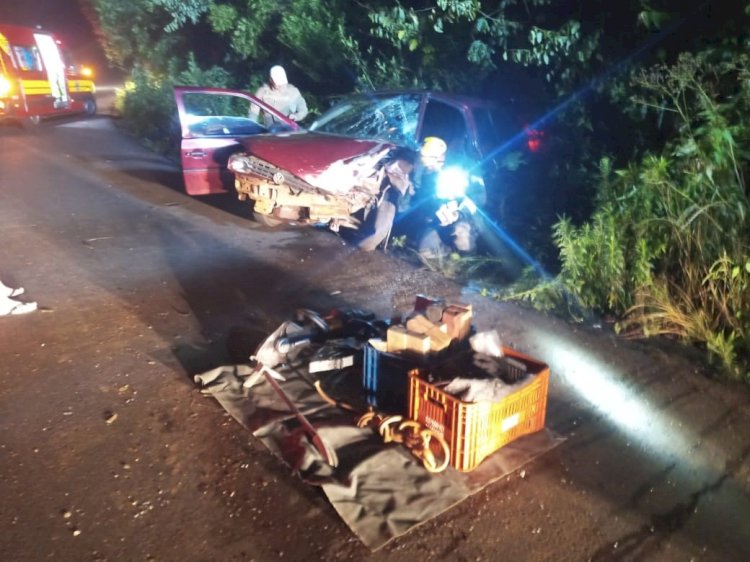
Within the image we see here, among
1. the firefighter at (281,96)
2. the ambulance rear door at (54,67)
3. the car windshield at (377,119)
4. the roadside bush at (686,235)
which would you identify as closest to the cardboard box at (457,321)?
the roadside bush at (686,235)

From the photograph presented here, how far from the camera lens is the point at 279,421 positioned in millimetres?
3539

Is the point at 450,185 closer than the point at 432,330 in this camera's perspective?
No

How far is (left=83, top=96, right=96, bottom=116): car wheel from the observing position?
18694 millimetres

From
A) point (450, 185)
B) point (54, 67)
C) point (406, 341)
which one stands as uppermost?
point (54, 67)

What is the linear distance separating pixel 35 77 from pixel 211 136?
1015cm

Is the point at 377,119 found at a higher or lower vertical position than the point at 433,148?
higher

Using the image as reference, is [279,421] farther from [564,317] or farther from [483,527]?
[564,317]

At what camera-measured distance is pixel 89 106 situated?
1914 centimetres

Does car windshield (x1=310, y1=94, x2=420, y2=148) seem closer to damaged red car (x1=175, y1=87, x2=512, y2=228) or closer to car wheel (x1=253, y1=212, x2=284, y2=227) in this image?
damaged red car (x1=175, y1=87, x2=512, y2=228)

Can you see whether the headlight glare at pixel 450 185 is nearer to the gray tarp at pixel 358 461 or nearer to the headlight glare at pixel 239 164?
→ the headlight glare at pixel 239 164

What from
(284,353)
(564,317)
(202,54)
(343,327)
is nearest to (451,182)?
(564,317)

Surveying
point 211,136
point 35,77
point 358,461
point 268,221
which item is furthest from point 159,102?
point 358,461

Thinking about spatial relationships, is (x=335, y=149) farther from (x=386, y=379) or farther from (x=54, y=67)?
(x=54, y=67)

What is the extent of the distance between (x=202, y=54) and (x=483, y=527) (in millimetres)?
16150
